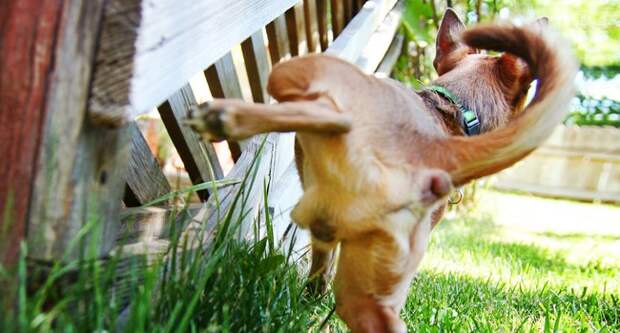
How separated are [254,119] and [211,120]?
101 millimetres

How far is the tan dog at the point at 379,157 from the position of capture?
1724 mm

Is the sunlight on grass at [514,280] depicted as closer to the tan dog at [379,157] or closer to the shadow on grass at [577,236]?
the shadow on grass at [577,236]

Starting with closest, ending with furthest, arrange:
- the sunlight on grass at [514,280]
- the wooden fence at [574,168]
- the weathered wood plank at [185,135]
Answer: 1. the sunlight on grass at [514,280]
2. the weathered wood plank at [185,135]
3. the wooden fence at [574,168]

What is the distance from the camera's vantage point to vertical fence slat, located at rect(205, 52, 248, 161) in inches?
119

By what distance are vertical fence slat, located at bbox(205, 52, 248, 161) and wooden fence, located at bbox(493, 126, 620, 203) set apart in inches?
405

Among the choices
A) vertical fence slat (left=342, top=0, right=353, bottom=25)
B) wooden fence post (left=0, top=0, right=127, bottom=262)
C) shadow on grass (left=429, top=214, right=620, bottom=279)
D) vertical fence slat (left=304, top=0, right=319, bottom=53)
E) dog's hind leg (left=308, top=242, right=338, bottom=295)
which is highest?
vertical fence slat (left=342, top=0, right=353, bottom=25)

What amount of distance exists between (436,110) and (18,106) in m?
1.80

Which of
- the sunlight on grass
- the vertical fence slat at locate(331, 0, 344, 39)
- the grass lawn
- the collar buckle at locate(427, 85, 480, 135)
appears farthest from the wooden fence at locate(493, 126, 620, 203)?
the collar buckle at locate(427, 85, 480, 135)

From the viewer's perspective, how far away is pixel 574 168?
1321 cm

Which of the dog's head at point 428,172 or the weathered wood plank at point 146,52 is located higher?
the weathered wood plank at point 146,52

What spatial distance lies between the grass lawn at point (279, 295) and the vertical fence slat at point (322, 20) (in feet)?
5.04

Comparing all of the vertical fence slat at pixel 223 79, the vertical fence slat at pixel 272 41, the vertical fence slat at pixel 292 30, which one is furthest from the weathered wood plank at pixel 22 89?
the vertical fence slat at pixel 292 30

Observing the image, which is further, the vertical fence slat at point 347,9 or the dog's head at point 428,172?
the vertical fence slat at point 347,9

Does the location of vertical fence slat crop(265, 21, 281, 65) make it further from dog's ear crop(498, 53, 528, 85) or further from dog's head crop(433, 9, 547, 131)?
dog's ear crop(498, 53, 528, 85)
